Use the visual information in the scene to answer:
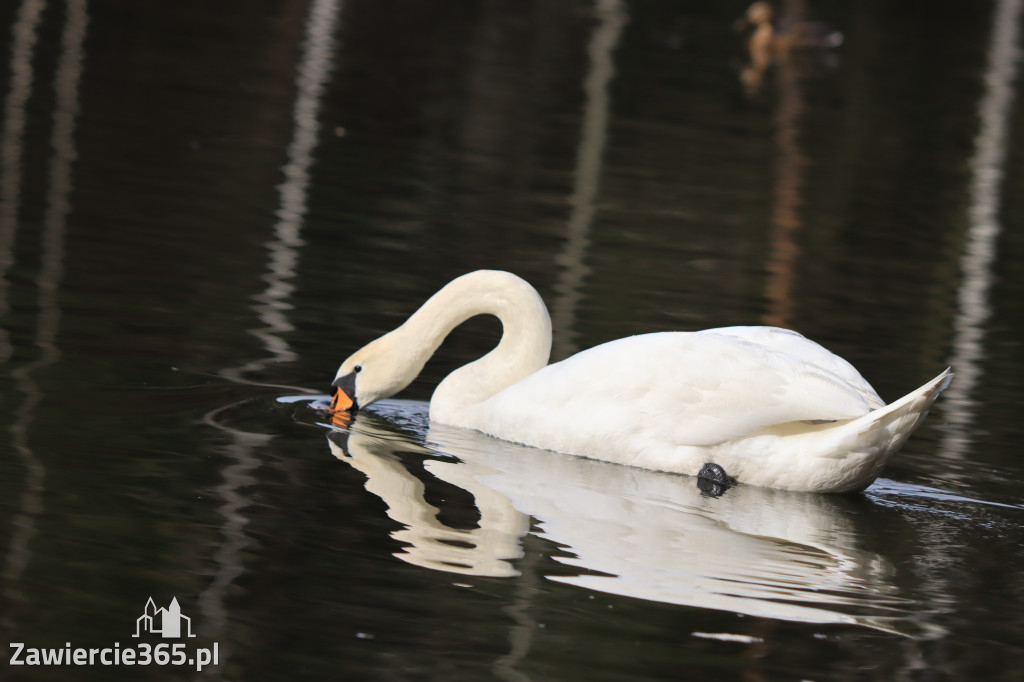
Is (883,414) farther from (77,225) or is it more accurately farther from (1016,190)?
(1016,190)

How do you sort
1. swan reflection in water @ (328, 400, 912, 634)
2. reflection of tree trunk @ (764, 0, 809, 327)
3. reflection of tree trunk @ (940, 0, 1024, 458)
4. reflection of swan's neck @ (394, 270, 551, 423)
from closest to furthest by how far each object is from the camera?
swan reflection in water @ (328, 400, 912, 634)
reflection of swan's neck @ (394, 270, 551, 423)
reflection of tree trunk @ (940, 0, 1024, 458)
reflection of tree trunk @ (764, 0, 809, 327)

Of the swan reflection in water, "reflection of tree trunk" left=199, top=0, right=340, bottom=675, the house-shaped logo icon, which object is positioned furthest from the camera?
the swan reflection in water

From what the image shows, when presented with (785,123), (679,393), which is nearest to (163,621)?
(679,393)

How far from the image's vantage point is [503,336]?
768cm

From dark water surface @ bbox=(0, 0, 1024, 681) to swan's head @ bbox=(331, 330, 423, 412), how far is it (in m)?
0.12

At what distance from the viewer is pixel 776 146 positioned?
765 inches

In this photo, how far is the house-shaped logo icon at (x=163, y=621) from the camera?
15.1 feet

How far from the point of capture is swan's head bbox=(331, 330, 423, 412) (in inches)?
293

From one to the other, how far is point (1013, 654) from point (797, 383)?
5.63ft

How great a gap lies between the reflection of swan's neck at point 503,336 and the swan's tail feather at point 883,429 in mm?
1739

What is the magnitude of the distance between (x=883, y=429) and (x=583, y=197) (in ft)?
27.6

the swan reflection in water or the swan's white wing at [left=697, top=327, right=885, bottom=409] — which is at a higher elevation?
the swan's white wing at [left=697, top=327, right=885, bottom=409]

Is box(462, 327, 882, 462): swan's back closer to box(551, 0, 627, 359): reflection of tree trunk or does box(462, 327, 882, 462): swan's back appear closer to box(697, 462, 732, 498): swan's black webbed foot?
box(697, 462, 732, 498): swan's black webbed foot

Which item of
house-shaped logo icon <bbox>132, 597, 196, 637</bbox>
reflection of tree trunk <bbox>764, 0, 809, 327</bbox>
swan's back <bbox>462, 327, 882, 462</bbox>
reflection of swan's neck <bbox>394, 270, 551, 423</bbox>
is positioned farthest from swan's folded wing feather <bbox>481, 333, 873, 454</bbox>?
reflection of tree trunk <bbox>764, 0, 809, 327</bbox>
